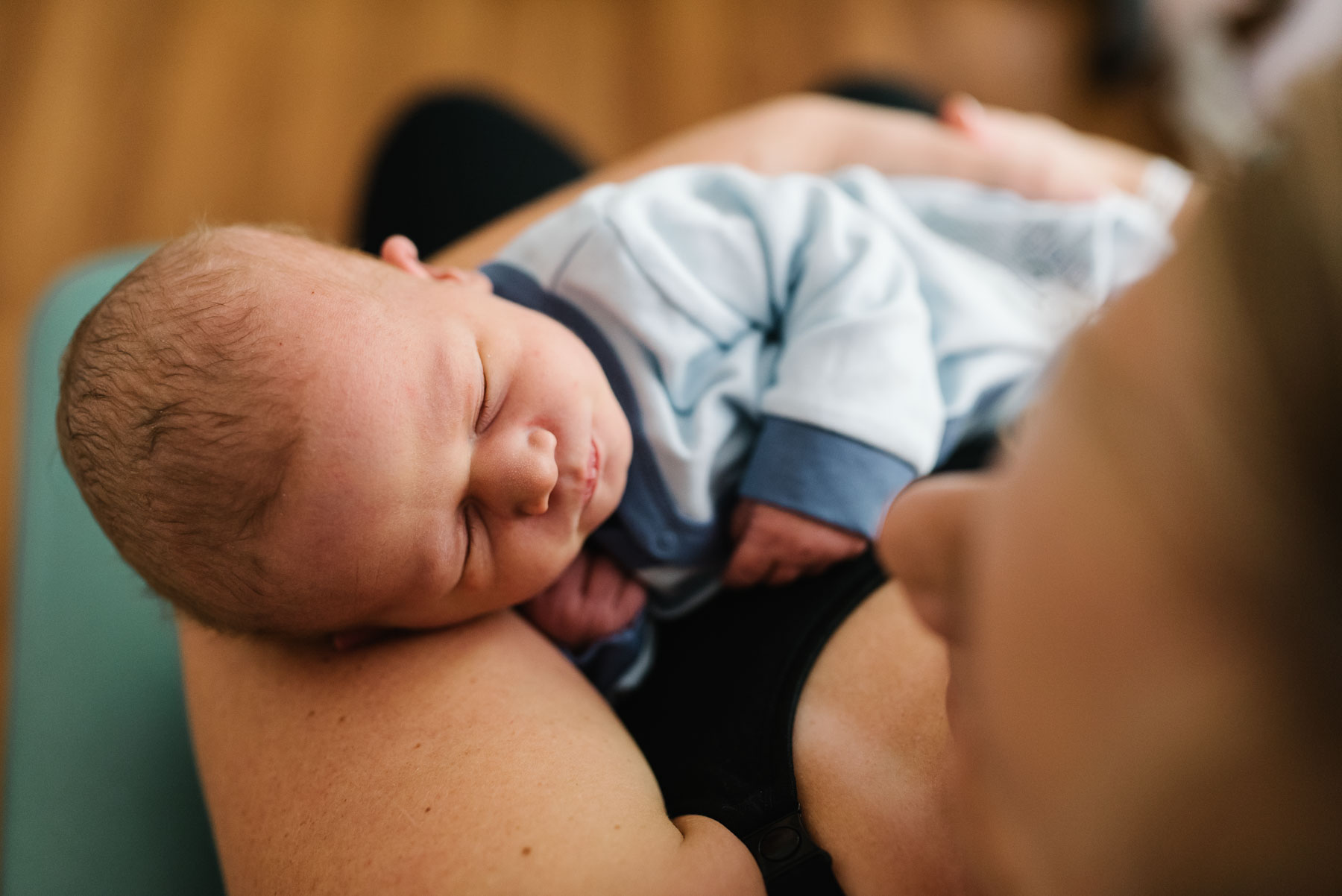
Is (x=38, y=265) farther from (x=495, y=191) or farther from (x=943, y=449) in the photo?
(x=943, y=449)

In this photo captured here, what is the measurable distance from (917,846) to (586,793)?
0.24 meters

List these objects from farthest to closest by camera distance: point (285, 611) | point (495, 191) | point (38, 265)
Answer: point (38, 265) < point (495, 191) < point (285, 611)

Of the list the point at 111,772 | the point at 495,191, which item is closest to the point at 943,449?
the point at 495,191

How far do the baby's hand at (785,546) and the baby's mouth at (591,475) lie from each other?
0.16m

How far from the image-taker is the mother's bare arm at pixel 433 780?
52 cm

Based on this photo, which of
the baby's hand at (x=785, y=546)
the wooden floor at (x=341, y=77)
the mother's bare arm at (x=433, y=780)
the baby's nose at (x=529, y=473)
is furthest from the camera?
the wooden floor at (x=341, y=77)

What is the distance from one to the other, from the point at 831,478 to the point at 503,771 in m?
0.39

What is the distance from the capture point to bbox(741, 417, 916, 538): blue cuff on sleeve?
2.51 feet

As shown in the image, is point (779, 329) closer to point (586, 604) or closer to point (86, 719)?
point (586, 604)

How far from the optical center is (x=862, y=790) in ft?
1.95

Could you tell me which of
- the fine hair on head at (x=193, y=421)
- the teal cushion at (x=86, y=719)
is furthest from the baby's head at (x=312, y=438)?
the teal cushion at (x=86, y=719)

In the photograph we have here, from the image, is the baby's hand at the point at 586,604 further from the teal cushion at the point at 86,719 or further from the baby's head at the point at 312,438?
the teal cushion at the point at 86,719

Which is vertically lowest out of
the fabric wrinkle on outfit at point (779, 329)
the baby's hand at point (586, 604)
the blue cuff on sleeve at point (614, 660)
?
the blue cuff on sleeve at point (614, 660)

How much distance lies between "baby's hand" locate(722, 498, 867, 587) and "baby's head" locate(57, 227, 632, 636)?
0.18 metres
